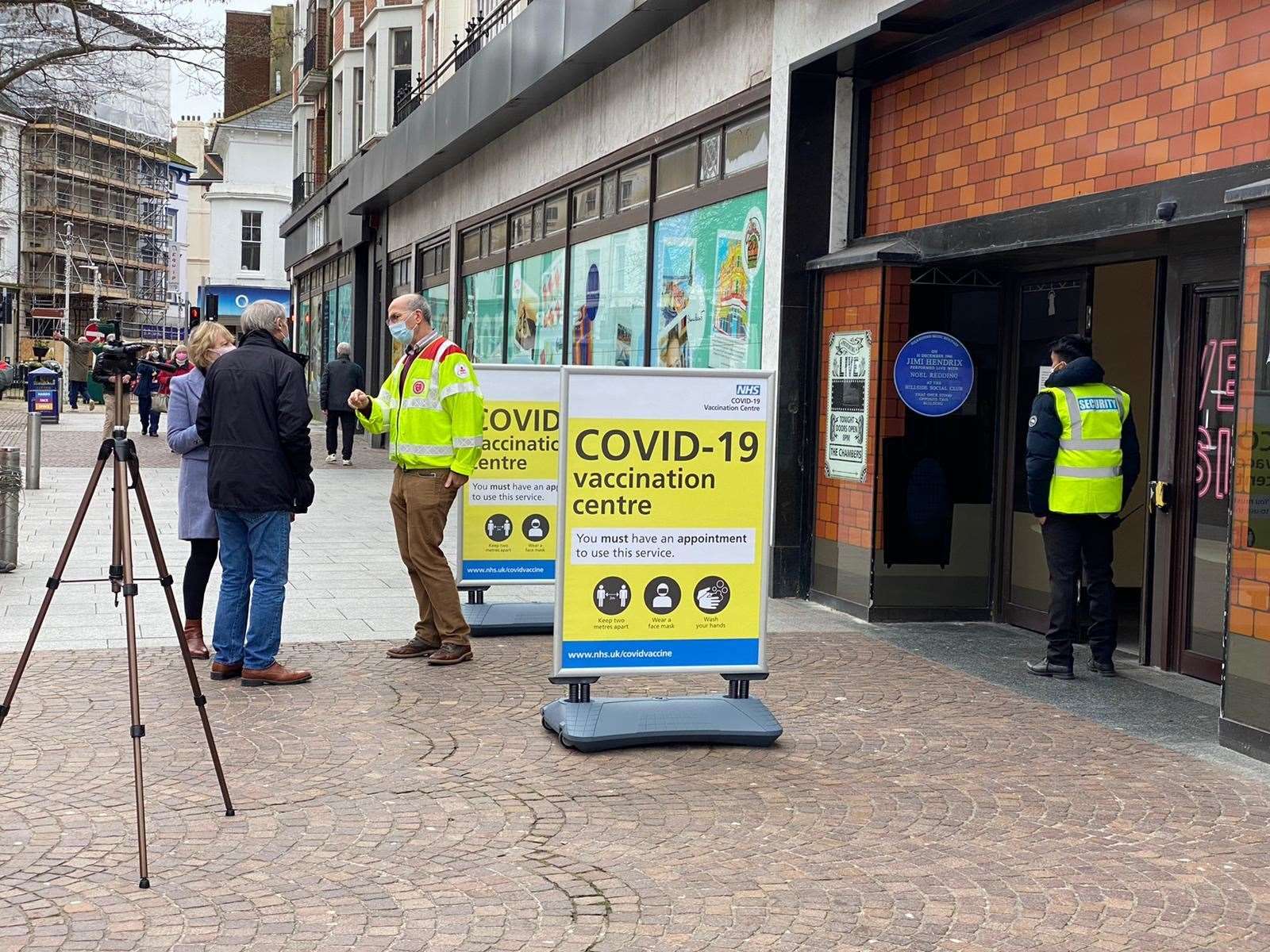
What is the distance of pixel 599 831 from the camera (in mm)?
5203

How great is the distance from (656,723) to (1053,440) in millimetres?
2961

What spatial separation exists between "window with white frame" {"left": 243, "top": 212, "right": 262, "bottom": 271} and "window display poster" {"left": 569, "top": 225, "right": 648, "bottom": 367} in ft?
180

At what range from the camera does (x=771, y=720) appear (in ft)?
21.3

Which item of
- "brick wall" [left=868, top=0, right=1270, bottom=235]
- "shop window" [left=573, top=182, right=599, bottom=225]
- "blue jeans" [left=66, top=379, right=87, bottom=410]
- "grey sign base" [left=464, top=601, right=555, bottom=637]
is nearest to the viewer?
"brick wall" [left=868, top=0, right=1270, bottom=235]

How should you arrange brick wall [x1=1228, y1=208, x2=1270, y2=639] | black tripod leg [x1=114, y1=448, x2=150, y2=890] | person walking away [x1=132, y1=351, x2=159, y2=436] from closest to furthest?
1. black tripod leg [x1=114, y1=448, x2=150, y2=890]
2. brick wall [x1=1228, y1=208, x2=1270, y2=639]
3. person walking away [x1=132, y1=351, x2=159, y2=436]

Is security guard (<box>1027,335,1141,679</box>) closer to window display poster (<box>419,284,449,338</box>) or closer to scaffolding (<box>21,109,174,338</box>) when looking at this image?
window display poster (<box>419,284,449,338</box>)

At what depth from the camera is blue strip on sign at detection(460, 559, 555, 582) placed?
30.2 feet

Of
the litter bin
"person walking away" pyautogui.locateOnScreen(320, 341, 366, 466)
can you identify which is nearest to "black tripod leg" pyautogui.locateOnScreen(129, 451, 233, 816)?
"person walking away" pyautogui.locateOnScreen(320, 341, 366, 466)

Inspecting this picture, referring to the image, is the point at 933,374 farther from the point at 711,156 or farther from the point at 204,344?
the point at 204,344

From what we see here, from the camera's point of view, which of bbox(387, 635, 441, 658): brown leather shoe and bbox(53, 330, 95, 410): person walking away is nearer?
bbox(387, 635, 441, 658): brown leather shoe

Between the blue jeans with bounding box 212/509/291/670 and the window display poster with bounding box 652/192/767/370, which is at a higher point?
the window display poster with bounding box 652/192/767/370

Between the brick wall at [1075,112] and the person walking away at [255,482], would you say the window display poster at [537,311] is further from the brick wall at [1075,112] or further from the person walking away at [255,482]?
the person walking away at [255,482]

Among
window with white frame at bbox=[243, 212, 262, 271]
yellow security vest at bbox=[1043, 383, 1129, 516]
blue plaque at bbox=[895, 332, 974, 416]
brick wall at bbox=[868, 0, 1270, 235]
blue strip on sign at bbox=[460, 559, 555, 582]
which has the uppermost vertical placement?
window with white frame at bbox=[243, 212, 262, 271]

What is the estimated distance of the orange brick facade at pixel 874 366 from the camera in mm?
9758
